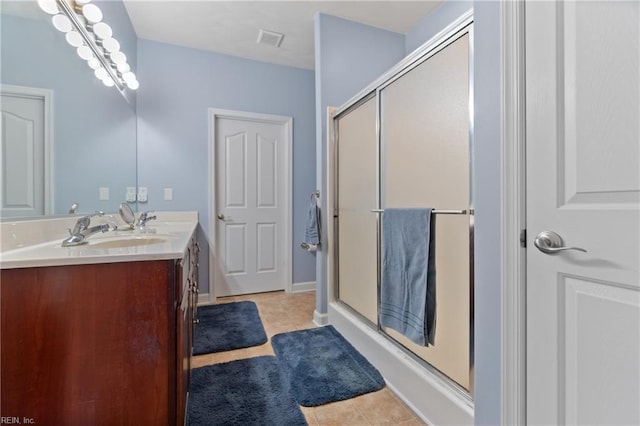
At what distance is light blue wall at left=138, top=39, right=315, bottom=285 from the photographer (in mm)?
2672

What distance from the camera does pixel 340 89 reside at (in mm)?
2400

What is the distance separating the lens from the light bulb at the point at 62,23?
1350 mm

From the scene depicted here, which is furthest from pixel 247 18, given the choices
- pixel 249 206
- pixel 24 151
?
pixel 24 151

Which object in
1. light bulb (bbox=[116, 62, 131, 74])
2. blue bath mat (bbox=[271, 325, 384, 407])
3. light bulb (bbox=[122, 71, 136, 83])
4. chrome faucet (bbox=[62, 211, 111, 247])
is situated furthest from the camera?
light bulb (bbox=[122, 71, 136, 83])

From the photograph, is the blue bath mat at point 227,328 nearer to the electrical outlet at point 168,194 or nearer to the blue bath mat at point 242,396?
the blue bath mat at point 242,396

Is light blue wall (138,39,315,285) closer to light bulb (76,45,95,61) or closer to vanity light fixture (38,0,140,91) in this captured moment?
vanity light fixture (38,0,140,91)

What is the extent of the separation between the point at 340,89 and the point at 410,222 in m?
1.51

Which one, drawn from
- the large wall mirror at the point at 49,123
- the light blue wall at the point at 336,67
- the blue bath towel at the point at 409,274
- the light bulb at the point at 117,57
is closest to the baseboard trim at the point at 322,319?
the light blue wall at the point at 336,67

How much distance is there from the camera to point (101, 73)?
73.0 inches

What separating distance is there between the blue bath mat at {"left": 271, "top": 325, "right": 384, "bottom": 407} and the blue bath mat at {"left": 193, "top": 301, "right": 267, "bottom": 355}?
200 mm

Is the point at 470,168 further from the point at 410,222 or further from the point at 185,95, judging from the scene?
the point at 185,95

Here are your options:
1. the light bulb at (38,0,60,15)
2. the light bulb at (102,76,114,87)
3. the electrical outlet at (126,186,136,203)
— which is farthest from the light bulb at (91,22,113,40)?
the electrical outlet at (126,186,136,203)

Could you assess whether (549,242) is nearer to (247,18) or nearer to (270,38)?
(247,18)

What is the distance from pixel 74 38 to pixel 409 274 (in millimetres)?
2129
